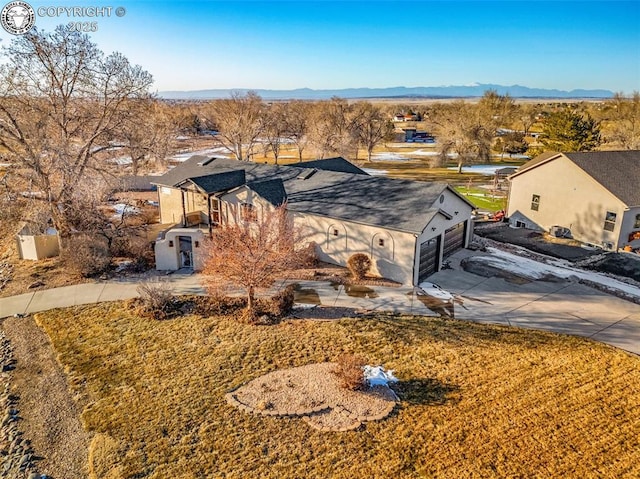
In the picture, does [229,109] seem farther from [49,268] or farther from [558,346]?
[558,346]

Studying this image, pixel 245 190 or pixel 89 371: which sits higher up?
pixel 245 190

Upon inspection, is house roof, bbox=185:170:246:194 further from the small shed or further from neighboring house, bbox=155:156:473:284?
the small shed

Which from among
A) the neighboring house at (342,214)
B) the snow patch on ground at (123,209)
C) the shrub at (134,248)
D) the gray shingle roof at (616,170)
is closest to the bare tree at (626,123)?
the gray shingle roof at (616,170)

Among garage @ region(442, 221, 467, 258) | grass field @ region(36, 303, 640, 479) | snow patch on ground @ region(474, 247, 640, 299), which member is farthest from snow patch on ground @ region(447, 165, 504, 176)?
grass field @ region(36, 303, 640, 479)

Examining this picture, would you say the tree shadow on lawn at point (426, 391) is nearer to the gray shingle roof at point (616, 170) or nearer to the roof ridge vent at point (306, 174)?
the roof ridge vent at point (306, 174)

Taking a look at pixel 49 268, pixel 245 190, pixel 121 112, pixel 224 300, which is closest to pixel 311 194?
pixel 245 190

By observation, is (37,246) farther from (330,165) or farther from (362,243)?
(330,165)
